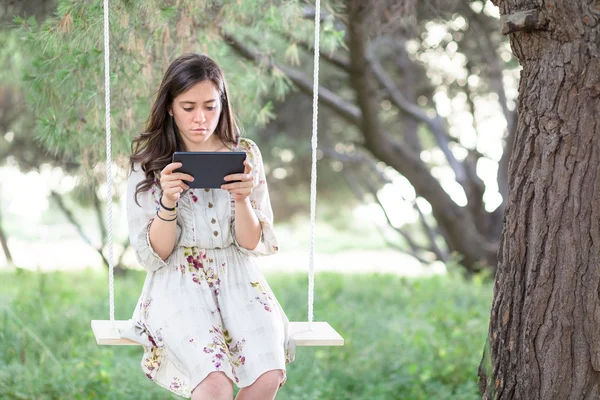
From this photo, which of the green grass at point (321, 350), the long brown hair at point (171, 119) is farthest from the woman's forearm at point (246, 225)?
the green grass at point (321, 350)

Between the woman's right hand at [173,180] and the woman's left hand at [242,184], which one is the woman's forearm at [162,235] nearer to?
the woman's right hand at [173,180]

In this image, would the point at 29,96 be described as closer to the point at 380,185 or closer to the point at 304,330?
the point at 304,330

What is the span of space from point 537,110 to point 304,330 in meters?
1.06

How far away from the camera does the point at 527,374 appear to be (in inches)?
91.7

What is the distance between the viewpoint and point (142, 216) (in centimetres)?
257

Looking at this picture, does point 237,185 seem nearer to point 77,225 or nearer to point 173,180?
point 173,180

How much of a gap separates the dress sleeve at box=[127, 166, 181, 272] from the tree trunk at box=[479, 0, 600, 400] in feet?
3.71

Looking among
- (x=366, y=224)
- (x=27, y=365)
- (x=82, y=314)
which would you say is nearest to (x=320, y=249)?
(x=366, y=224)

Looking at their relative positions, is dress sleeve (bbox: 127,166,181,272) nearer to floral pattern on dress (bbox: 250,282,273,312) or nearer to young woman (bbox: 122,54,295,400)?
young woman (bbox: 122,54,295,400)

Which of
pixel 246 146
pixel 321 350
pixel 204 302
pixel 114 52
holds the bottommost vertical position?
pixel 321 350

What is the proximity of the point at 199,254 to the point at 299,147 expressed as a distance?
8449mm

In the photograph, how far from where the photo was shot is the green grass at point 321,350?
151 inches

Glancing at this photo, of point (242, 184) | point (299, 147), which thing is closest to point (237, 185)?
point (242, 184)

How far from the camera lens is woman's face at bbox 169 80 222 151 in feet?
8.33
